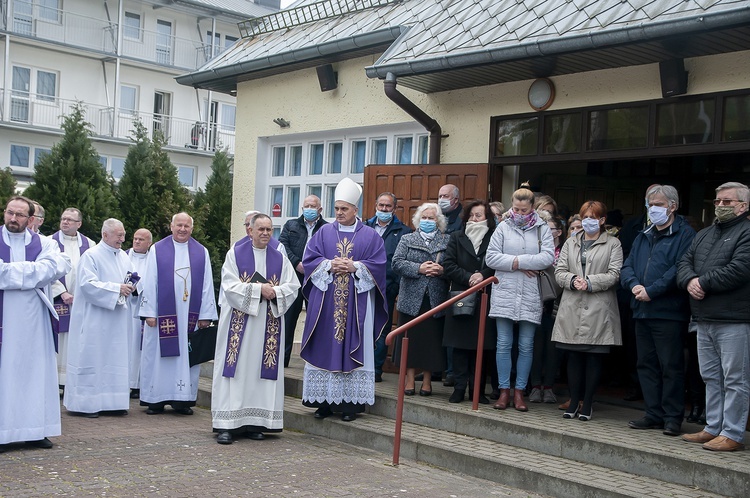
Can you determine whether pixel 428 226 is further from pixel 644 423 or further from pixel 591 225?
pixel 644 423

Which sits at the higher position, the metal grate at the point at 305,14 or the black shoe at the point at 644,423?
the metal grate at the point at 305,14

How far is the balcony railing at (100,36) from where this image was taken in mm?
33781

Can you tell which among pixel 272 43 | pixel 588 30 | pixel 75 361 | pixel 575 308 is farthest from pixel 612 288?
pixel 272 43

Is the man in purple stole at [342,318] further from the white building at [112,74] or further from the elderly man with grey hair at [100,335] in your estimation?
the white building at [112,74]

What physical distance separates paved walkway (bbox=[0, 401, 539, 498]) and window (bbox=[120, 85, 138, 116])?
29448 mm

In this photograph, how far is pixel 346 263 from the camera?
843cm

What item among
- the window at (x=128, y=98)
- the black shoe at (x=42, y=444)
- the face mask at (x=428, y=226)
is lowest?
the black shoe at (x=42, y=444)

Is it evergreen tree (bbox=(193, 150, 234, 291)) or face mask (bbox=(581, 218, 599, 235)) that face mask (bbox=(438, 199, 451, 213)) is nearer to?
face mask (bbox=(581, 218, 599, 235))

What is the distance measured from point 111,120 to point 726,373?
30775 mm

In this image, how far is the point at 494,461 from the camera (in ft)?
23.1

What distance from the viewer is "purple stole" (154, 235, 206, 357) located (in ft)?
31.1

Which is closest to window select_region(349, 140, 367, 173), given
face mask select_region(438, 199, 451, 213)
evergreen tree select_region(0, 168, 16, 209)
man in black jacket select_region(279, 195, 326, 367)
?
man in black jacket select_region(279, 195, 326, 367)

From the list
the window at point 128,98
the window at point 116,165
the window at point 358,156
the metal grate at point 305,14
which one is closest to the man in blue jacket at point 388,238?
the window at point 358,156

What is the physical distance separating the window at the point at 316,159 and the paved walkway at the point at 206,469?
17.8ft
